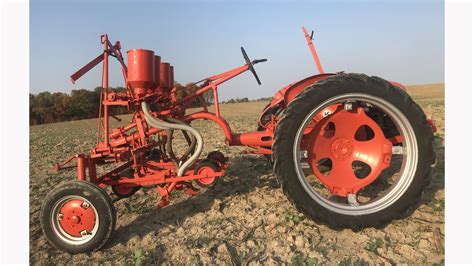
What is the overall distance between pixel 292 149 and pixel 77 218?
2.21 m

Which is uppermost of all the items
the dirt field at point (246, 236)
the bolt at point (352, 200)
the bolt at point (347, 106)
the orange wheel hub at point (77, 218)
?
the bolt at point (347, 106)

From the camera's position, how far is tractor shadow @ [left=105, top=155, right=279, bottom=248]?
3.16 m

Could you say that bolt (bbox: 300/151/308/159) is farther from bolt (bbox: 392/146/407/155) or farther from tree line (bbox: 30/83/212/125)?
tree line (bbox: 30/83/212/125)

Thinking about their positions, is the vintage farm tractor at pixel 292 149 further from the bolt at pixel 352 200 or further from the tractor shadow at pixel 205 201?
the tractor shadow at pixel 205 201

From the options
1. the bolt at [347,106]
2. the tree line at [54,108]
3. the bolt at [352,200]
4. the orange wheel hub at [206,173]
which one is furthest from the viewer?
the tree line at [54,108]

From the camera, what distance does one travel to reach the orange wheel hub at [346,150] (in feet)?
10.1

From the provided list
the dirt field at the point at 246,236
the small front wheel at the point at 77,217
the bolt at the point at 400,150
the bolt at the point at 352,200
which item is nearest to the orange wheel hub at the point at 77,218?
the small front wheel at the point at 77,217

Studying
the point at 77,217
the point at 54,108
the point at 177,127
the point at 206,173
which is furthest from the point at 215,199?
the point at 54,108

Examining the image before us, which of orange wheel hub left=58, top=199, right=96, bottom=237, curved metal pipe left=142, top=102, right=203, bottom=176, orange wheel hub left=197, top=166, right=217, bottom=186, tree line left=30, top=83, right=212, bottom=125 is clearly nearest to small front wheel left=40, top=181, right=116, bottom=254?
orange wheel hub left=58, top=199, right=96, bottom=237

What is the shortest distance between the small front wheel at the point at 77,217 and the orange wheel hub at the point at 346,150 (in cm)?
216

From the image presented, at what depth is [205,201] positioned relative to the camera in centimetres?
377

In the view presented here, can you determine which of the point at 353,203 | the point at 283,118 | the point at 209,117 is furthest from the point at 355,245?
the point at 209,117

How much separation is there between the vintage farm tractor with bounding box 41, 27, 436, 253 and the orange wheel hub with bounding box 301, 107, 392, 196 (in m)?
0.01

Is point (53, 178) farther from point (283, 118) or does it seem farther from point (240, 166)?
point (283, 118)
